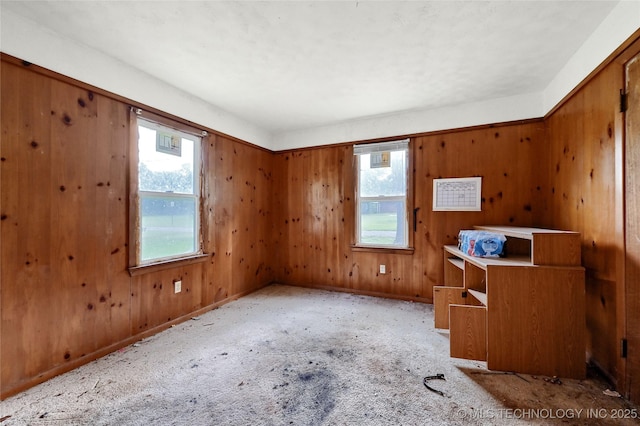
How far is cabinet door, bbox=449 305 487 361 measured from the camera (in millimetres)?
1849

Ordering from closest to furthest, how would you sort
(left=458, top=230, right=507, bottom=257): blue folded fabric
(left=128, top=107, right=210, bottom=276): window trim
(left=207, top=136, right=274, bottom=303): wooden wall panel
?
(left=458, top=230, right=507, bottom=257): blue folded fabric < (left=128, top=107, right=210, bottom=276): window trim < (left=207, top=136, right=274, bottom=303): wooden wall panel

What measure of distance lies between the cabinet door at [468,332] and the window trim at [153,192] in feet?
8.41

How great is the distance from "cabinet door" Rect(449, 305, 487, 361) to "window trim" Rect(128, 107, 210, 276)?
256 cm

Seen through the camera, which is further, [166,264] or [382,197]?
[382,197]

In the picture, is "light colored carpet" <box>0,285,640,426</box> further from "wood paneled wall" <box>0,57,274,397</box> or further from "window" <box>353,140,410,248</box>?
"window" <box>353,140,410,248</box>

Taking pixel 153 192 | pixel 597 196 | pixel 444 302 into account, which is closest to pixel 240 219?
pixel 153 192

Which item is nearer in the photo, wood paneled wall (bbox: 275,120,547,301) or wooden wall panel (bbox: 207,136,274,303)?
wood paneled wall (bbox: 275,120,547,301)

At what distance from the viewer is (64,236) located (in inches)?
71.7

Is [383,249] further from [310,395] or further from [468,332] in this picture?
[310,395]

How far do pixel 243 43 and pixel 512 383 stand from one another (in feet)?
9.81

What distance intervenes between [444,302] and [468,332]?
1.82ft

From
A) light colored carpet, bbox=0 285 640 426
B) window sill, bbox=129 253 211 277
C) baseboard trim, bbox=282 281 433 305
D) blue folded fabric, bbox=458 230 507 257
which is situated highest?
blue folded fabric, bbox=458 230 507 257

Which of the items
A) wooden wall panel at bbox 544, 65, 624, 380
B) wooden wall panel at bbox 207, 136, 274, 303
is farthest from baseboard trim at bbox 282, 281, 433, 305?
wooden wall panel at bbox 544, 65, 624, 380

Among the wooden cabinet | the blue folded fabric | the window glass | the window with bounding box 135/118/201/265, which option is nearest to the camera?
the wooden cabinet
